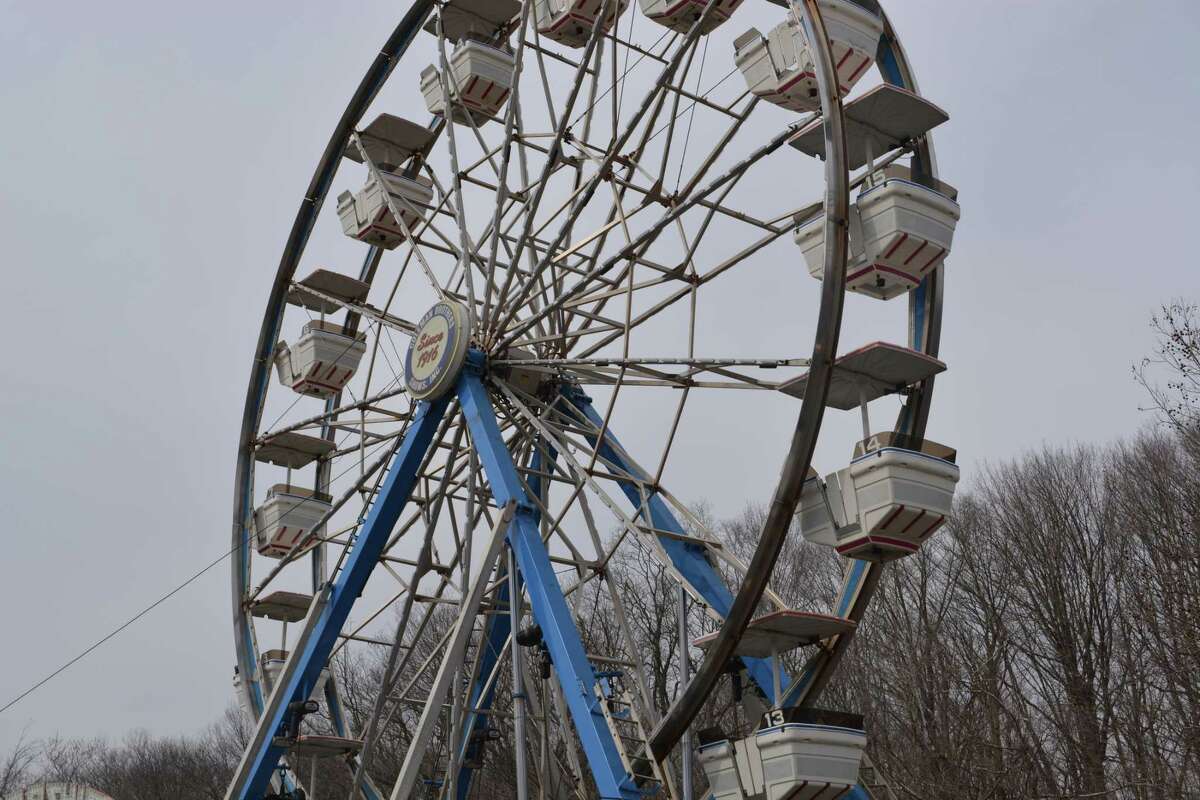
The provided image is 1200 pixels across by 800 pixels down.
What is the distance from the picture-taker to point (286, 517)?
16594 millimetres

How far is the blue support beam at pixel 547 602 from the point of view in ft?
32.8

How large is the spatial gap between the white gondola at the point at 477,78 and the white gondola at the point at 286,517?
5.06 meters

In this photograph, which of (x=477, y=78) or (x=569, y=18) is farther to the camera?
(x=477, y=78)

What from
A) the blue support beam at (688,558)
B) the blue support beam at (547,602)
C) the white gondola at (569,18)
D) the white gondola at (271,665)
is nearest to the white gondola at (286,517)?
the white gondola at (271,665)

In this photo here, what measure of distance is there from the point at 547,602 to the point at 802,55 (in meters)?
5.14

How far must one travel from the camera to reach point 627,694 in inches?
507

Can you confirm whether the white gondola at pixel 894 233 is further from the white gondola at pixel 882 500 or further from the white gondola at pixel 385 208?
the white gondola at pixel 385 208

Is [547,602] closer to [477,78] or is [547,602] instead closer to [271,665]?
[271,665]

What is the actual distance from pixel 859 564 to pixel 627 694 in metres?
2.86

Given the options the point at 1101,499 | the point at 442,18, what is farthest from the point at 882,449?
the point at 1101,499

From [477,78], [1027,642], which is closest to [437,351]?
[477,78]

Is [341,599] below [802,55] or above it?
below

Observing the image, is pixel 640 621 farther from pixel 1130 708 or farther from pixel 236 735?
pixel 236 735

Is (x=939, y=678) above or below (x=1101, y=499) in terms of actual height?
below
